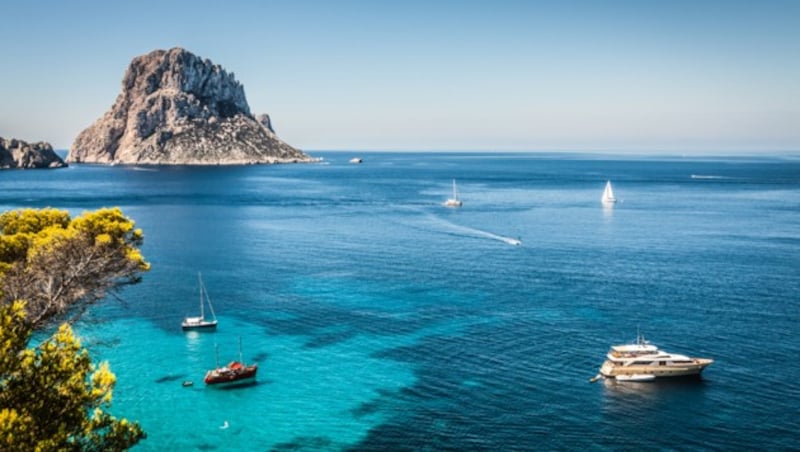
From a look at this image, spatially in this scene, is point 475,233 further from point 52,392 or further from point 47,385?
point 47,385

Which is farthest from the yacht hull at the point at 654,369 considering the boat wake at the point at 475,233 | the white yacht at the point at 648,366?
the boat wake at the point at 475,233

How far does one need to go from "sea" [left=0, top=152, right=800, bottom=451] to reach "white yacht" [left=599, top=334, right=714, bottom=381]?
117cm

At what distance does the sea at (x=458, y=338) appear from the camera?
47.3 metres

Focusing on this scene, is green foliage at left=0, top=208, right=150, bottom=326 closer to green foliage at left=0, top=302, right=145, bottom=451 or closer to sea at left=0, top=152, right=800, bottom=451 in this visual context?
sea at left=0, top=152, right=800, bottom=451

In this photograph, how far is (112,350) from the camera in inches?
2502

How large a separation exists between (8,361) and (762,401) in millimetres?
52541

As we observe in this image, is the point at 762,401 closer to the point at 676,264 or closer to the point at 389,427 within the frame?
the point at 389,427

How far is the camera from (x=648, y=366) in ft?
184

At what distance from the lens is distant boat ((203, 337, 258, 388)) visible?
182 ft

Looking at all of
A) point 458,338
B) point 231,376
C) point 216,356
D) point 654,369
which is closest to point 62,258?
point 231,376

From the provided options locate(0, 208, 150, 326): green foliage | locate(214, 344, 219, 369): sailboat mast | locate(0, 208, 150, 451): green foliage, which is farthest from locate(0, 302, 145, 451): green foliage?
locate(214, 344, 219, 369): sailboat mast

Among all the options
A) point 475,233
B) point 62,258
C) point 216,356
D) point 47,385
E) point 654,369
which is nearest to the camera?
point 47,385

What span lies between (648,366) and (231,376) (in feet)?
123

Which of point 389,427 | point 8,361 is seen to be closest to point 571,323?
point 389,427
